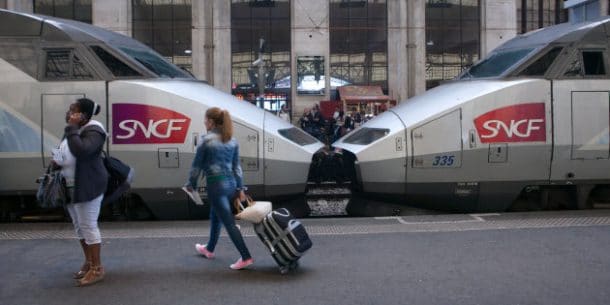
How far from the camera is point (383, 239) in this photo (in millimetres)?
7742

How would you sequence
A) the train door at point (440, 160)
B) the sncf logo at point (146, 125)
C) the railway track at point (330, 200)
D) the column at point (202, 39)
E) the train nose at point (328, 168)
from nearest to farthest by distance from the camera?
the sncf logo at point (146, 125)
the train door at point (440, 160)
the railway track at point (330, 200)
the train nose at point (328, 168)
the column at point (202, 39)

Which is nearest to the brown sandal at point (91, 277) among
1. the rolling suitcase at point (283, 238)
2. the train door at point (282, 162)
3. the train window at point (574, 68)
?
the rolling suitcase at point (283, 238)

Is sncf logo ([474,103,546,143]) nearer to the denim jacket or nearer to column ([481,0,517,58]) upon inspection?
the denim jacket

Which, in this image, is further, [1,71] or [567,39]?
[567,39]

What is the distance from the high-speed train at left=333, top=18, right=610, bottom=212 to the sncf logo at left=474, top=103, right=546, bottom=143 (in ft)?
0.05

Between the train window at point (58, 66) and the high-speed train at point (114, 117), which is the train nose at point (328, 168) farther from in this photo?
the train window at point (58, 66)

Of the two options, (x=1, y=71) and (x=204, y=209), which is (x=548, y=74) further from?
(x=1, y=71)

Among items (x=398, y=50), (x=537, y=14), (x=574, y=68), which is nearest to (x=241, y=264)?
(x=574, y=68)

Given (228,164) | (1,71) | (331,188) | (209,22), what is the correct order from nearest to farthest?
(228,164) → (1,71) → (331,188) → (209,22)

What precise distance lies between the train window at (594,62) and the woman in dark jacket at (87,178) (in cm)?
699

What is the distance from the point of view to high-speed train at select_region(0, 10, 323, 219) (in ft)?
30.2

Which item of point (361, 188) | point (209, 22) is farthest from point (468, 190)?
point (209, 22)

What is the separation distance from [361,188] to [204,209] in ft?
7.31

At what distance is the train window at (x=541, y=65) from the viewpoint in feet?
32.2
